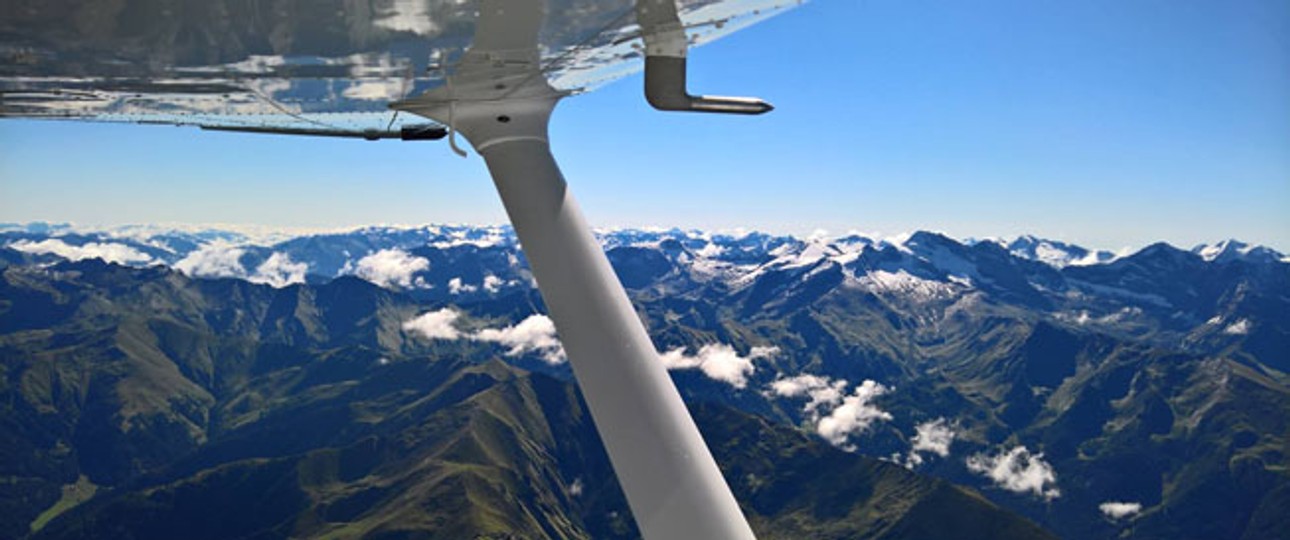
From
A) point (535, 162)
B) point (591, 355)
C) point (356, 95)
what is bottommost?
point (591, 355)

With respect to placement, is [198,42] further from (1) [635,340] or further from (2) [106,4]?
(1) [635,340]

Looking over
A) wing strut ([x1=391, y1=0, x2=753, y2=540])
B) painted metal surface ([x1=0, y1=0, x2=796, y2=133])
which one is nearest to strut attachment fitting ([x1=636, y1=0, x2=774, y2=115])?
painted metal surface ([x1=0, y1=0, x2=796, y2=133])

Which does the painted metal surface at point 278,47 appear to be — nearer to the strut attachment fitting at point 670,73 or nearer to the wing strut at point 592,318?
the strut attachment fitting at point 670,73

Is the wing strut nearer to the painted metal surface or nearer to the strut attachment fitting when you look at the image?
the painted metal surface

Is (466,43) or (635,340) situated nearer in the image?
(466,43)

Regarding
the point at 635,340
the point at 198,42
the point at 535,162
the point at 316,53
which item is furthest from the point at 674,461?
the point at 198,42
